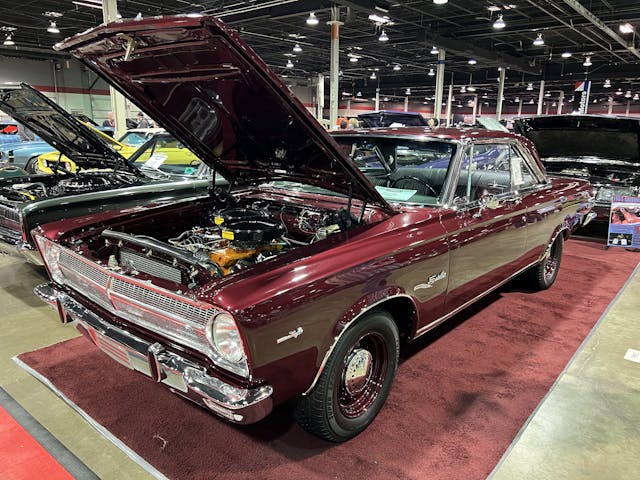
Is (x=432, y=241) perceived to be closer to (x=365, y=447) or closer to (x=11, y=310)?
(x=365, y=447)

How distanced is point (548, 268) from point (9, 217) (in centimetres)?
497

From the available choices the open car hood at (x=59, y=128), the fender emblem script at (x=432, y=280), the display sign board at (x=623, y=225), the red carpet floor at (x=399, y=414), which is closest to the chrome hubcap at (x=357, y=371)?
the red carpet floor at (x=399, y=414)

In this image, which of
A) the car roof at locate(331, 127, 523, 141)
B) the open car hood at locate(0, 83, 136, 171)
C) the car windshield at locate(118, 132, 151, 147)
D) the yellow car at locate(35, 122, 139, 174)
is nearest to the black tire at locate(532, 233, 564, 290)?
the car roof at locate(331, 127, 523, 141)

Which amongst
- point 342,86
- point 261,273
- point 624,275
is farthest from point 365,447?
point 342,86

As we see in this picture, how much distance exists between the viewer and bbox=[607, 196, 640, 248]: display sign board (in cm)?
607

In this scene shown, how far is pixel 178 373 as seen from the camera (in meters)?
1.91

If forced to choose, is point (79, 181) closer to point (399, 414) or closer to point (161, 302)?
point (161, 302)

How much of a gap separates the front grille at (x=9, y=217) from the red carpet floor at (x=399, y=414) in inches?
52.4

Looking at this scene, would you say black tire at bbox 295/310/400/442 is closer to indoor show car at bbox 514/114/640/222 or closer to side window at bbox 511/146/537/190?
side window at bbox 511/146/537/190

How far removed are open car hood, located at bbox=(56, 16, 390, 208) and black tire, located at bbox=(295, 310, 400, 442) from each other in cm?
74

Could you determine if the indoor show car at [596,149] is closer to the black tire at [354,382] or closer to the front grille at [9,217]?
the black tire at [354,382]

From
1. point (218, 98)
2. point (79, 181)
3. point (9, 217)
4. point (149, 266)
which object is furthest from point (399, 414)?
point (79, 181)

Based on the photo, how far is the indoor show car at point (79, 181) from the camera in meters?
4.10

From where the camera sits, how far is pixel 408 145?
124 inches
